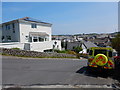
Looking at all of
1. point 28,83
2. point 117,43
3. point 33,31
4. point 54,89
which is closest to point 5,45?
point 33,31

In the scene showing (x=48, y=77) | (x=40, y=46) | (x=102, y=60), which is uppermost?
(x=40, y=46)

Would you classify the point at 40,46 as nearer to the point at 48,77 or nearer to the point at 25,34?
the point at 25,34

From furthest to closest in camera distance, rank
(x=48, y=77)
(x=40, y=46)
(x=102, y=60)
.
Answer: (x=40, y=46)
(x=102, y=60)
(x=48, y=77)

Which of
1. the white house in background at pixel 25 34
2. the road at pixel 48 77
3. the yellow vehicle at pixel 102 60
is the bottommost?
the road at pixel 48 77

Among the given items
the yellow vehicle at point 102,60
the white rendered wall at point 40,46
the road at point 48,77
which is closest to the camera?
the road at point 48,77

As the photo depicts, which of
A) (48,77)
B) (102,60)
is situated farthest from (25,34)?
(102,60)

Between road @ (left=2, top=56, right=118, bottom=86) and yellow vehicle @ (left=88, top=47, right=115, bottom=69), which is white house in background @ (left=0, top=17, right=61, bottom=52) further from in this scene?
yellow vehicle @ (left=88, top=47, right=115, bottom=69)

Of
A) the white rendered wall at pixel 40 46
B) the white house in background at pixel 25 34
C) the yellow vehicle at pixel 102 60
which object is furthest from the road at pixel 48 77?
the white house in background at pixel 25 34

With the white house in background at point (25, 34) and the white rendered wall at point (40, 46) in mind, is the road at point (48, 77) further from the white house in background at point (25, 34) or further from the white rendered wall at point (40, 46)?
the white house in background at point (25, 34)

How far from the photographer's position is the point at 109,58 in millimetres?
6215

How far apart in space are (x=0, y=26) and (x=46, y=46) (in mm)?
12802

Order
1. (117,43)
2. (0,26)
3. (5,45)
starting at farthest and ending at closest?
(0,26) → (5,45) → (117,43)

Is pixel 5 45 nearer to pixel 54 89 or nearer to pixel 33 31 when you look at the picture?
pixel 33 31

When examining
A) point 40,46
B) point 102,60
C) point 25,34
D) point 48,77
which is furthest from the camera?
point 25,34
